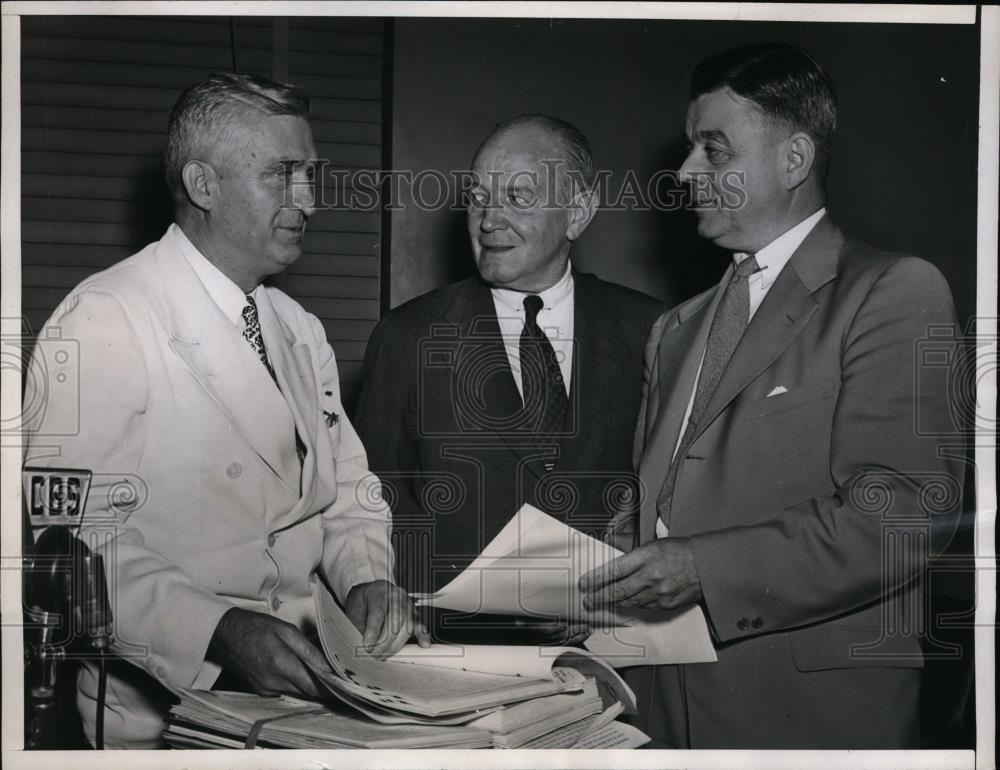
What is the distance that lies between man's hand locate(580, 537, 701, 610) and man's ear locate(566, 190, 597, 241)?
1.83 feet

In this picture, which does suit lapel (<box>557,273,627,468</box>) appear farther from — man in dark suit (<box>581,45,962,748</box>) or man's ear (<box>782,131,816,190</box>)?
man's ear (<box>782,131,816,190</box>)

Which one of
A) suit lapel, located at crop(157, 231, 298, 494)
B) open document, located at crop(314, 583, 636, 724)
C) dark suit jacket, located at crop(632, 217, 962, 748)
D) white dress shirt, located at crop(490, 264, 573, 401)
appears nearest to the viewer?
open document, located at crop(314, 583, 636, 724)

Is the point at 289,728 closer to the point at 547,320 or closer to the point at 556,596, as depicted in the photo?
the point at 556,596

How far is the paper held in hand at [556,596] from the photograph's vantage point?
168cm

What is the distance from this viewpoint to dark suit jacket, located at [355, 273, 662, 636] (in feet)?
6.02

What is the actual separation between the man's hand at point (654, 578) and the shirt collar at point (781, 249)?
46 centimetres

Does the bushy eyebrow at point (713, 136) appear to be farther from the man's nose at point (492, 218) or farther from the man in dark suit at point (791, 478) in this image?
the man's nose at point (492, 218)

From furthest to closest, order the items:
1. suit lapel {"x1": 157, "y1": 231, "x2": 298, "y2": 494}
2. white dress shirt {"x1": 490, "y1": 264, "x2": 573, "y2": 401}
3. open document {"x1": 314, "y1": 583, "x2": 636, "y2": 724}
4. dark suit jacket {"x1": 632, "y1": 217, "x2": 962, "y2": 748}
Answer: white dress shirt {"x1": 490, "y1": 264, "x2": 573, "y2": 401}, suit lapel {"x1": 157, "y1": 231, "x2": 298, "y2": 494}, dark suit jacket {"x1": 632, "y1": 217, "x2": 962, "y2": 748}, open document {"x1": 314, "y1": 583, "x2": 636, "y2": 724}

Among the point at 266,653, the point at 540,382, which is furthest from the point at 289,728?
the point at 540,382

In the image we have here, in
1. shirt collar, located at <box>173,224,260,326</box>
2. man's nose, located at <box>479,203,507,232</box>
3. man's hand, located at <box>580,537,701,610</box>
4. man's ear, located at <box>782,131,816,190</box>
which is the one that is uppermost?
man's ear, located at <box>782,131,816,190</box>

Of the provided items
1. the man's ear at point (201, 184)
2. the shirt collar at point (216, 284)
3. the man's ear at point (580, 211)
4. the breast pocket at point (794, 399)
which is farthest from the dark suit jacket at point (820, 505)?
the man's ear at point (201, 184)

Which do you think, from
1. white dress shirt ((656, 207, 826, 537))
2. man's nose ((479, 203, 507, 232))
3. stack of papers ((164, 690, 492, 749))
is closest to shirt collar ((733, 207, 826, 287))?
white dress shirt ((656, 207, 826, 537))

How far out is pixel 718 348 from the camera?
178cm

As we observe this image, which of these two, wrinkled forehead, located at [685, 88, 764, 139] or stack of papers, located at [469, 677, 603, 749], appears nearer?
stack of papers, located at [469, 677, 603, 749]
